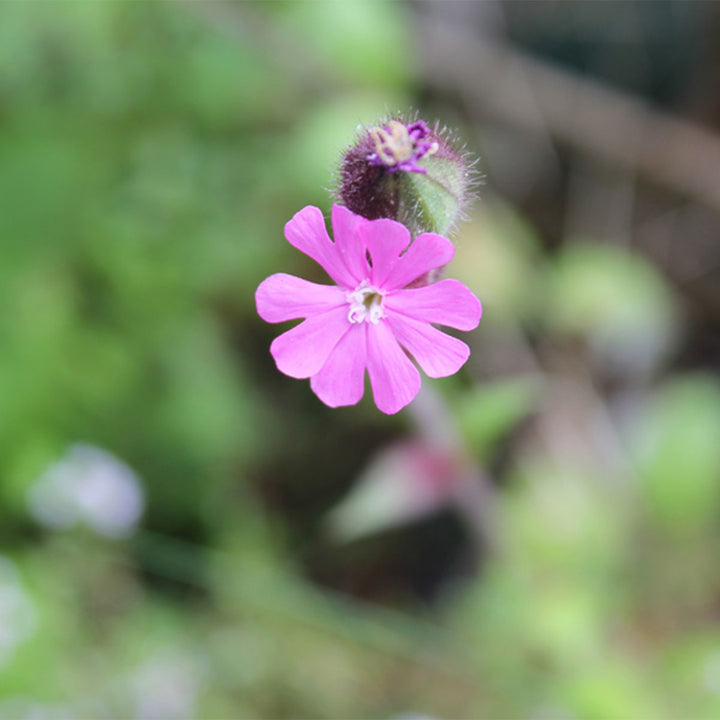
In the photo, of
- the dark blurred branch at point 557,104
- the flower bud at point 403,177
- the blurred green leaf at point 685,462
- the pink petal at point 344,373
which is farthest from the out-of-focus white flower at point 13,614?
the dark blurred branch at point 557,104

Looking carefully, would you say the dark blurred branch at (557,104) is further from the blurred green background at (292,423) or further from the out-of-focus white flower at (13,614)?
the out-of-focus white flower at (13,614)

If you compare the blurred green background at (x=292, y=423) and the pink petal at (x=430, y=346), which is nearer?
the pink petal at (x=430, y=346)

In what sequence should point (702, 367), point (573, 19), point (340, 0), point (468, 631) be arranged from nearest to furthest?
point (468, 631)
point (340, 0)
point (702, 367)
point (573, 19)


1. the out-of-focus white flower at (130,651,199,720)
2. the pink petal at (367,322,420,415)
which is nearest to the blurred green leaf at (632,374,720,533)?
Answer: the out-of-focus white flower at (130,651,199,720)

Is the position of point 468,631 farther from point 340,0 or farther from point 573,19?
point 573,19

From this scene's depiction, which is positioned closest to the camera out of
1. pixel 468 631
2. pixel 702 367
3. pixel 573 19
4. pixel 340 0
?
pixel 468 631

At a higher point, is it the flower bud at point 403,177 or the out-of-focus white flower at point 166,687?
the flower bud at point 403,177

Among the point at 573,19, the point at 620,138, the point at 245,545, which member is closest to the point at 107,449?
the point at 245,545
